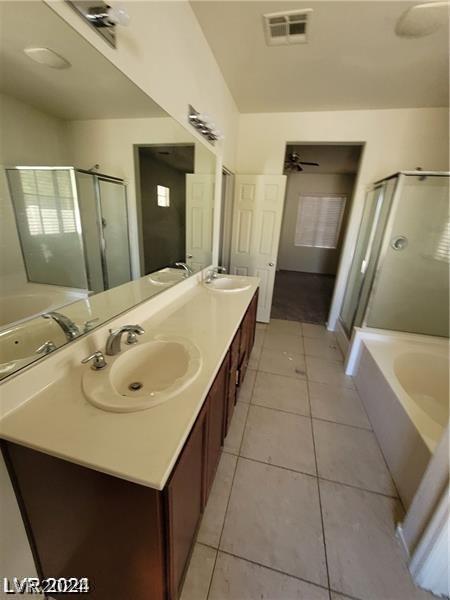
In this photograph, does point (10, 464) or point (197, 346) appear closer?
point (10, 464)

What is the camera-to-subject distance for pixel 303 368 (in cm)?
253

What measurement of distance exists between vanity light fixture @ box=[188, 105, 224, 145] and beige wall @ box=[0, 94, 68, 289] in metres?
1.13

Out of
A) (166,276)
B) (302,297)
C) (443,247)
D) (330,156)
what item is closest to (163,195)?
(166,276)

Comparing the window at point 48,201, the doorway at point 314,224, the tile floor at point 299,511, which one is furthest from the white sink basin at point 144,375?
the doorway at point 314,224

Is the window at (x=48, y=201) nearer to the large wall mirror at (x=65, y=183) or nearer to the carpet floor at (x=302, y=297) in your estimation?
the large wall mirror at (x=65, y=183)

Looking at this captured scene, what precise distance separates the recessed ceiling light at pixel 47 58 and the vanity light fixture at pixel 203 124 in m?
1.01

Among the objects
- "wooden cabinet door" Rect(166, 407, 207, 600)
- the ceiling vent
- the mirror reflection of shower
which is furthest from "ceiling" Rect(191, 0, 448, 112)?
"wooden cabinet door" Rect(166, 407, 207, 600)

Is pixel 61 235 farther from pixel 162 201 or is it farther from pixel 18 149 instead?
pixel 162 201

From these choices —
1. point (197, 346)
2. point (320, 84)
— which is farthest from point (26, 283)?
point (320, 84)

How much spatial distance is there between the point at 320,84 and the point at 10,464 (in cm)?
334

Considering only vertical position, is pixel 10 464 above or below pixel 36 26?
below

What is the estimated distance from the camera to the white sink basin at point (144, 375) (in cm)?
81

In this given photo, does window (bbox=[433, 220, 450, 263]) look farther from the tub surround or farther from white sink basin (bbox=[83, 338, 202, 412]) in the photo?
white sink basin (bbox=[83, 338, 202, 412])

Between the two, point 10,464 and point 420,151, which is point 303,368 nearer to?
point 10,464
